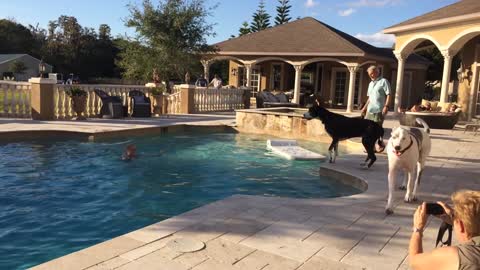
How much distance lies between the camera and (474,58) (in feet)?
51.7

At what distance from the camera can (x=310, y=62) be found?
2209cm

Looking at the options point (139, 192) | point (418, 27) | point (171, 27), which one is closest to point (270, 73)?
point (171, 27)

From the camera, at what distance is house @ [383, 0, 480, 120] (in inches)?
575

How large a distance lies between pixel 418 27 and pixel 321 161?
997cm

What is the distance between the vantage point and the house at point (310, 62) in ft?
71.6

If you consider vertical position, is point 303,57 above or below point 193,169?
above

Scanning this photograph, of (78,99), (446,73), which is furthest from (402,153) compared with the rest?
(446,73)

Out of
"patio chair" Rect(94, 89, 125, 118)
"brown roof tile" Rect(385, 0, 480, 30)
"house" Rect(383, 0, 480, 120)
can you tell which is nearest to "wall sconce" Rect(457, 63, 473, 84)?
"house" Rect(383, 0, 480, 120)

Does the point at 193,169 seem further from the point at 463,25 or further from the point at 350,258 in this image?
the point at 463,25

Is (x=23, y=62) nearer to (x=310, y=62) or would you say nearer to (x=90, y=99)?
(x=310, y=62)

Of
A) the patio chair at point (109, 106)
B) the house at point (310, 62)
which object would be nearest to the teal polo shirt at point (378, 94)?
the patio chair at point (109, 106)

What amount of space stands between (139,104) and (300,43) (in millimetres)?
11830

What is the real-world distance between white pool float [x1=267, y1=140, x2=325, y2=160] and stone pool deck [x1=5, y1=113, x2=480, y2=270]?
3038 millimetres

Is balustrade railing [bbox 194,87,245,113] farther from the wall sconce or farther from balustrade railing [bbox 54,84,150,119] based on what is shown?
the wall sconce
